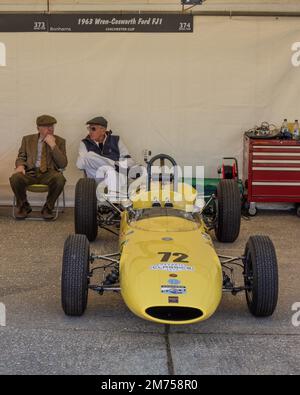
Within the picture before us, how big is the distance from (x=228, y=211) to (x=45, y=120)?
2.67 metres

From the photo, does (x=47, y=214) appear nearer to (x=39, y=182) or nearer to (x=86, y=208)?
(x=39, y=182)

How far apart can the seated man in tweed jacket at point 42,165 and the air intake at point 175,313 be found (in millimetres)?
4131

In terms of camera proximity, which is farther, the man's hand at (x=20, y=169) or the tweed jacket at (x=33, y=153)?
the tweed jacket at (x=33, y=153)

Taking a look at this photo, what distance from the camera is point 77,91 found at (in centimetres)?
886

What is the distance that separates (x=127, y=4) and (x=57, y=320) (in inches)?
191

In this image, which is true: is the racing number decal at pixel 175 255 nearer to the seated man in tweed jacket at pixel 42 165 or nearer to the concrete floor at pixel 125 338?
the concrete floor at pixel 125 338

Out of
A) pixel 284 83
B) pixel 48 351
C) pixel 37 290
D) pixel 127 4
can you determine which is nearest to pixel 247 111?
pixel 284 83

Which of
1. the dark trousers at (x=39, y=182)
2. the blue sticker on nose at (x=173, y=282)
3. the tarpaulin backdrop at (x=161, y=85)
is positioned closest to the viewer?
the blue sticker on nose at (x=173, y=282)

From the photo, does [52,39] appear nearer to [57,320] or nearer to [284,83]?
[284,83]

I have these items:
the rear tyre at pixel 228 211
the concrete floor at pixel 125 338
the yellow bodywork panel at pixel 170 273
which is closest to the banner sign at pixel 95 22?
the rear tyre at pixel 228 211

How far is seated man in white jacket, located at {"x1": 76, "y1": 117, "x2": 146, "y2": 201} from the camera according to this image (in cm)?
819

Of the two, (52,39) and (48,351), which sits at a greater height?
(52,39)

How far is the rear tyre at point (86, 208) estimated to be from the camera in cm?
677
